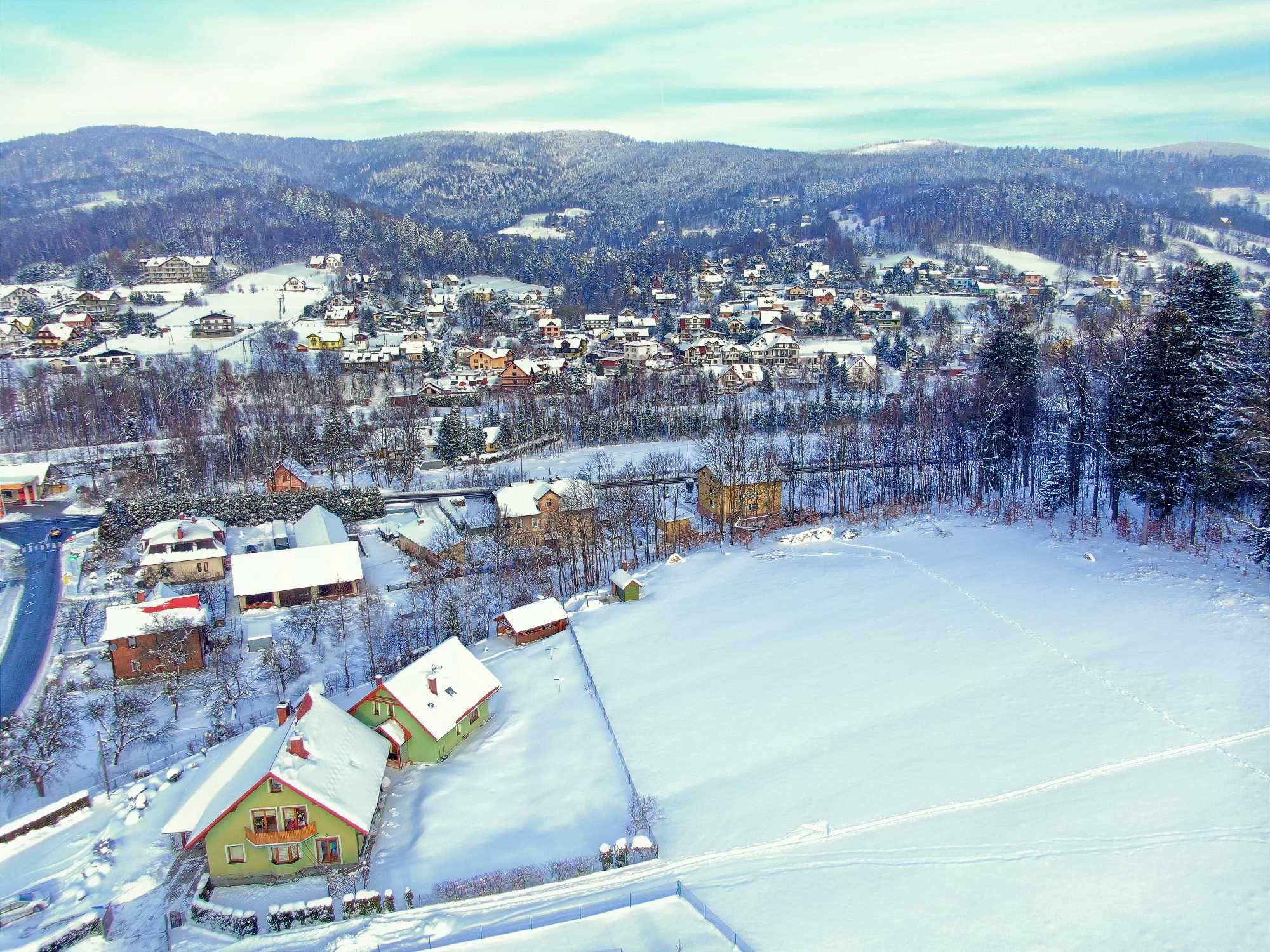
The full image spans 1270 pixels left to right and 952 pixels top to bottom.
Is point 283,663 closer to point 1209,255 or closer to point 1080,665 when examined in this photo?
point 1080,665

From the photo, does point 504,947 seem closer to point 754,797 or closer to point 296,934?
point 296,934

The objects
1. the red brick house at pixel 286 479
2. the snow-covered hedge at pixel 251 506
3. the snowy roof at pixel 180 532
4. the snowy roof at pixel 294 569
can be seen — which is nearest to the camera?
the snowy roof at pixel 294 569

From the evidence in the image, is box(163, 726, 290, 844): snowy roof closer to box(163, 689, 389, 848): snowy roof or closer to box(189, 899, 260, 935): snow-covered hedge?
box(163, 689, 389, 848): snowy roof

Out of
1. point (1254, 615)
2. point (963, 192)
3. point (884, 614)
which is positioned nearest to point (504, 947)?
point (884, 614)

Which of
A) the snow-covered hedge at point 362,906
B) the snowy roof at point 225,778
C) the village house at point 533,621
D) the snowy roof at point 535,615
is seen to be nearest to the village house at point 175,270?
the village house at point 533,621

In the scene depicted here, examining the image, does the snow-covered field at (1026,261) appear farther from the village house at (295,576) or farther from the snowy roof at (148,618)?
the snowy roof at (148,618)

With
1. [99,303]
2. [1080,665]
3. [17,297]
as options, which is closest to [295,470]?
[1080,665]

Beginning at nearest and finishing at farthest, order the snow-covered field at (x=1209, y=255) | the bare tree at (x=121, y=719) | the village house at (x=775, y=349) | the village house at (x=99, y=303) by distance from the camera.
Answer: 1. the bare tree at (x=121, y=719)
2. the village house at (x=775, y=349)
3. the village house at (x=99, y=303)
4. the snow-covered field at (x=1209, y=255)
